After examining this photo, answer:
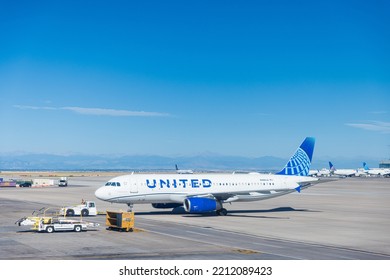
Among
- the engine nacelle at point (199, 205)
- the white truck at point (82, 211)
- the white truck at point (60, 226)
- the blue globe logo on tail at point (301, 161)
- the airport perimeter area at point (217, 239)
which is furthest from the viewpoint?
the blue globe logo on tail at point (301, 161)

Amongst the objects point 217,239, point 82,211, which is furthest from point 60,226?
point 82,211

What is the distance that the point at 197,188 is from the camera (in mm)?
61156

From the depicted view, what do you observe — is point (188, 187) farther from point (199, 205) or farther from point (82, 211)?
point (82, 211)

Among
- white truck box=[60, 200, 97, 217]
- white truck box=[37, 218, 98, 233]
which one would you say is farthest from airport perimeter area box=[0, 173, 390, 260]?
white truck box=[60, 200, 97, 217]

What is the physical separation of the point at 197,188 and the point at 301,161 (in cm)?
1731

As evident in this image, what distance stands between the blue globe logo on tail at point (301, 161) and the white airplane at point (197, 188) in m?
0.14

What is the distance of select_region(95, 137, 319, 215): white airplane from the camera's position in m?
58.1

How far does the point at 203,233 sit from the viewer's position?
1746 inches

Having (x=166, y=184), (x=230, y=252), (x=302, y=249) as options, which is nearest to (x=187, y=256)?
(x=230, y=252)

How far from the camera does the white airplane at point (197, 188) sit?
58.1m

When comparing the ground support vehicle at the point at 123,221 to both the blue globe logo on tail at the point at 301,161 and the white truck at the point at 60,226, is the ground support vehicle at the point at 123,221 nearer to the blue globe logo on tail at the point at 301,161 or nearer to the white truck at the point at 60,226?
the white truck at the point at 60,226

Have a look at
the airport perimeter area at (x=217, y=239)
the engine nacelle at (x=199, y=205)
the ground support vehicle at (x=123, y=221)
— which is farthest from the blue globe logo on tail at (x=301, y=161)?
the ground support vehicle at (x=123, y=221)

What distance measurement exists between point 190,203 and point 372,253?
85.6 feet
